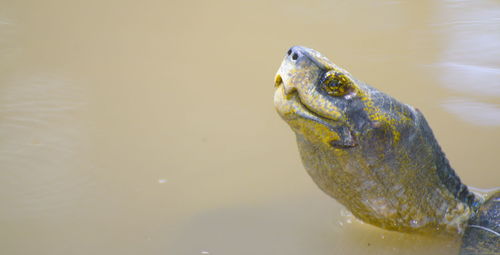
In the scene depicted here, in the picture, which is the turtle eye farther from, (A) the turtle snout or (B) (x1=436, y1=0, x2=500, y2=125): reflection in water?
(B) (x1=436, y1=0, x2=500, y2=125): reflection in water

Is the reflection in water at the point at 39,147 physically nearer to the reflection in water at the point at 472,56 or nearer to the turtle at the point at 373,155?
the turtle at the point at 373,155

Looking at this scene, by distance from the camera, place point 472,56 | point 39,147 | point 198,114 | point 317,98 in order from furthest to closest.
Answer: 1. point 472,56
2. point 198,114
3. point 39,147
4. point 317,98

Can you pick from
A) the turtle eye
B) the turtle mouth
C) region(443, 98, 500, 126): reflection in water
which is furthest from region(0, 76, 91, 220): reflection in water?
region(443, 98, 500, 126): reflection in water

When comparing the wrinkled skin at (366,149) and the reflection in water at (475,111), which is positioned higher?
the wrinkled skin at (366,149)

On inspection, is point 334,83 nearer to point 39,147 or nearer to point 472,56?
point 39,147

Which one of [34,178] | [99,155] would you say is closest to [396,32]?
[99,155]

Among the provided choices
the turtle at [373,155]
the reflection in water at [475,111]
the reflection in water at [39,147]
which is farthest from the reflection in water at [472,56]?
the reflection in water at [39,147]

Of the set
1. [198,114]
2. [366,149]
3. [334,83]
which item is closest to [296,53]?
[334,83]

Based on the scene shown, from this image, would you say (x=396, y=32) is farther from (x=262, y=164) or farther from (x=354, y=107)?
(x=354, y=107)
